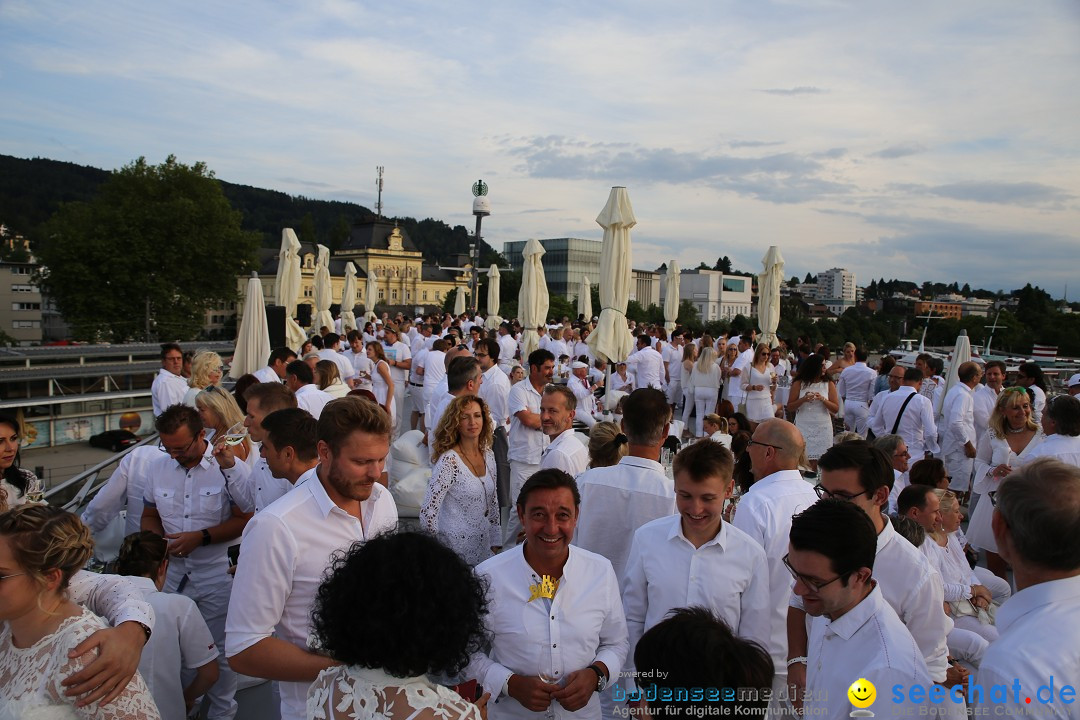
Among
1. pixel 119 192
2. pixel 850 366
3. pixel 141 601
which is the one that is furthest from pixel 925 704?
pixel 119 192

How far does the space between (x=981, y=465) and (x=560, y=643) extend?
19.4 feet

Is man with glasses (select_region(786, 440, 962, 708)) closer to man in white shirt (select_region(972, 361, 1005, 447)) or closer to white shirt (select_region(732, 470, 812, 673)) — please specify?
white shirt (select_region(732, 470, 812, 673))

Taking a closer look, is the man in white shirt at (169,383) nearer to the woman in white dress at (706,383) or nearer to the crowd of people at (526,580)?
the crowd of people at (526,580)

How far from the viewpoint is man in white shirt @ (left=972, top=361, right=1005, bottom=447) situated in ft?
26.8

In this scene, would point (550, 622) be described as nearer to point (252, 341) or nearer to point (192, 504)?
point (192, 504)

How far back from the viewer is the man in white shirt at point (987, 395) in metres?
8.16

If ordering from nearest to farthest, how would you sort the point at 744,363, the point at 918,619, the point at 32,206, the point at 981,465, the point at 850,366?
the point at 918,619 → the point at 981,465 → the point at 850,366 → the point at 744,363 → the point at 32,206

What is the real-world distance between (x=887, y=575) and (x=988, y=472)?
14.8 feet

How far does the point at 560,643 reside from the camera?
271 centimetres

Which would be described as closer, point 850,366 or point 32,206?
point 850,366

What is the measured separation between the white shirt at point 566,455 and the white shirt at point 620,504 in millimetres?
874

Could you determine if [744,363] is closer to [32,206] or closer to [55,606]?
[55,606]

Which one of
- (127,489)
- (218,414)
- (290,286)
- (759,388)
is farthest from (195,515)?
(290,286)

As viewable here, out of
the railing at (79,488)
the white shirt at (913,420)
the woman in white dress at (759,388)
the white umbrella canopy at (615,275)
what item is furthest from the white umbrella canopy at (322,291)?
the white shirt at (913,420)
